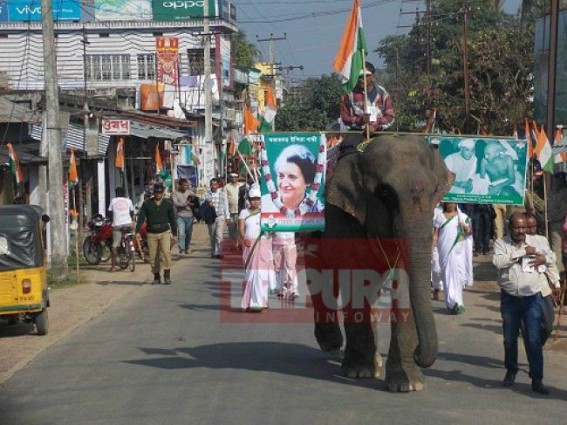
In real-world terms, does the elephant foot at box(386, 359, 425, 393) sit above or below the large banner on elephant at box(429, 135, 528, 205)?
below

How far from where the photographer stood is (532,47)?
123 ft

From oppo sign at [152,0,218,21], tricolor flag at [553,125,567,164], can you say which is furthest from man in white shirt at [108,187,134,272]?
oppo sign at [152,0,218,21]

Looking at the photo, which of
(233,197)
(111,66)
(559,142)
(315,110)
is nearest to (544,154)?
(559,142)

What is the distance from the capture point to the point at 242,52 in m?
89.2

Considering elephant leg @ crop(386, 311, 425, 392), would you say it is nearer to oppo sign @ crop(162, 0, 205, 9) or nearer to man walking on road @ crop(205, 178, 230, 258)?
man walking on road @ crop(205, 178, 230, 258)

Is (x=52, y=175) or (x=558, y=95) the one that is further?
(x=558, y=95)

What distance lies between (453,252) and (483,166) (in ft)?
16.5

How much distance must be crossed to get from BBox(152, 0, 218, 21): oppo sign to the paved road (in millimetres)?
57640

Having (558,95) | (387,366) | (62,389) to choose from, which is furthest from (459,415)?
(558,95)

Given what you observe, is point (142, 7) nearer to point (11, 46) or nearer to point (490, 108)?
point (11, 46)

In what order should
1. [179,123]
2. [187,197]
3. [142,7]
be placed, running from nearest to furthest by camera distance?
[187,197] → [179,123] → [142,7]

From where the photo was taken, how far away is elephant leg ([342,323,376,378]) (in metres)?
10.1

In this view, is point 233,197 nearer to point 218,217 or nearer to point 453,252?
point 218,217

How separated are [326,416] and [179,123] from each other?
34.4 m
